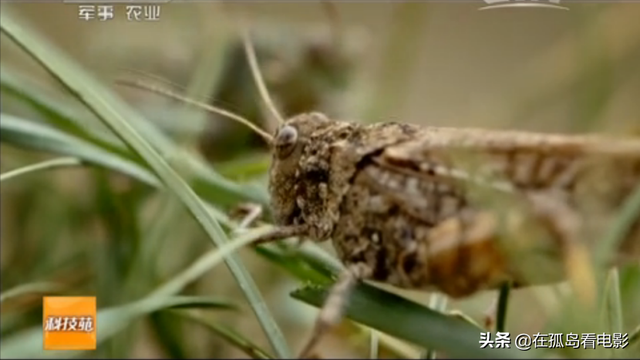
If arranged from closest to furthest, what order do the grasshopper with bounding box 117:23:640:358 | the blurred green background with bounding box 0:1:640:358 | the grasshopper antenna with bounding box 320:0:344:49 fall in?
1. the grasshopper with bounding box 117:23:640:358
2. the blurred green background with bounding box 0:1:640:358
3. the grasshopper antenna with bounding box 320:0:344:49

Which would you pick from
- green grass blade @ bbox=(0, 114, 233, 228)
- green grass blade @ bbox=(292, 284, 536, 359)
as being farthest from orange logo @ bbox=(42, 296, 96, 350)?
green grass blade @ bbox=(292, 284, 536, 359)

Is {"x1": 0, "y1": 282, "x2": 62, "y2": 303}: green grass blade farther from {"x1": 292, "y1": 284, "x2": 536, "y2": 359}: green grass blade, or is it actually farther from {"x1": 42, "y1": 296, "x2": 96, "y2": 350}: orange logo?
{"x1": 292, "y1": 284, "x2": 536, "y2": 359}: green grass blade

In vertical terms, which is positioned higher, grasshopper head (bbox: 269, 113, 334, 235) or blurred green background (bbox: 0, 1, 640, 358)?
blurred green background (bbox: 0, 1, 640, 358)

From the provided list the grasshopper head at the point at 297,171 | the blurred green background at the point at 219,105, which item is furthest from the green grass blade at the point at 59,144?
the grasshopper head at the point at 297,171

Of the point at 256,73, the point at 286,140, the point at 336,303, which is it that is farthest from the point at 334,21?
the point at 336,303

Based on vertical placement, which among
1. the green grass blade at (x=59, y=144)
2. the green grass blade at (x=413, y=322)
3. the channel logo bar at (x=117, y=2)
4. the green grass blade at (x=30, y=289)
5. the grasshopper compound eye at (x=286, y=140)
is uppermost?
the channel logo bar at (x=117, y=2)

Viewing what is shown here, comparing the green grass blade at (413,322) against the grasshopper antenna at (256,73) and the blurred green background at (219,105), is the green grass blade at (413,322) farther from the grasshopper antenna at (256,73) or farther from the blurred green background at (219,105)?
the grasshopper antenna at (256,73)

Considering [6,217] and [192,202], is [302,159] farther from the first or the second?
[6,217]
